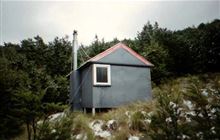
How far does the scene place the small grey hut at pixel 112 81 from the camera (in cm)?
1470

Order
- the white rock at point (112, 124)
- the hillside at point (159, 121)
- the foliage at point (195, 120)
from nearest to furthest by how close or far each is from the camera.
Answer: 1. the foliage at point (195, 120)
2. the hillside at point (159, 121)
3. the white rock at point (112, 124)

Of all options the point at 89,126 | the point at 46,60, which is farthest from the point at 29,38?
the point at 89,126

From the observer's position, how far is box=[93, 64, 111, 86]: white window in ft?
48.2

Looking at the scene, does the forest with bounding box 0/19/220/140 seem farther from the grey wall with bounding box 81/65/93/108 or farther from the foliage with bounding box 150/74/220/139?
the foliage with bounding box 150/74/220/139

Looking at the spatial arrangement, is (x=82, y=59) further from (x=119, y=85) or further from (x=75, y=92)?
(x=119, y=85)

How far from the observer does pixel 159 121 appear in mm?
7090

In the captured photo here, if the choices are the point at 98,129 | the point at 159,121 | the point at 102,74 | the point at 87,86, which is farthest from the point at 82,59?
the point at 159,121

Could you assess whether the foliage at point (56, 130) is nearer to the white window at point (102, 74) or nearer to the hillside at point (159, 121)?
the hillside at point (159, 121)

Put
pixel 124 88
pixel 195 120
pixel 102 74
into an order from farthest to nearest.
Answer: pixel 124 88 → pixel 102 74 → pixel 195 120

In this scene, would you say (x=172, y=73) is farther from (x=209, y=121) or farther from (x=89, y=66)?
(x=209, y=121)

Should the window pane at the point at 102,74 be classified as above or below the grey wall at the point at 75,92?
above

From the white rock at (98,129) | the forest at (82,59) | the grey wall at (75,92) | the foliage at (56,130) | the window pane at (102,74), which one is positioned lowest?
the white rock at (98,129)

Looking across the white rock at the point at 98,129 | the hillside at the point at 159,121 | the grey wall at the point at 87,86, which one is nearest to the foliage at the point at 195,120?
the hillside at the point at 159,121

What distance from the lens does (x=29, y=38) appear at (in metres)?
24.6
